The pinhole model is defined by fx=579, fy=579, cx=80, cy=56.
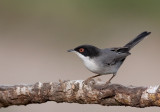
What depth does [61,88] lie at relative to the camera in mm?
6129

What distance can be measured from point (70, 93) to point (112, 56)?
112 cm

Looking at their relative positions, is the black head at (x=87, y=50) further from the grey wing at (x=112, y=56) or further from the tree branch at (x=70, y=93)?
the tree branch at (x=70, y=93)

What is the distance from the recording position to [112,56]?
23.1 feet

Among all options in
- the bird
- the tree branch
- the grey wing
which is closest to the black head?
the bird

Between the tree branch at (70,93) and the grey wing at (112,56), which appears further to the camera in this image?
the grey wing at (112,56)

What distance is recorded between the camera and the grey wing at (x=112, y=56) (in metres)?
6.96

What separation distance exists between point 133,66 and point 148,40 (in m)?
1.71

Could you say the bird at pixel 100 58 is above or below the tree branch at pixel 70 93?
above

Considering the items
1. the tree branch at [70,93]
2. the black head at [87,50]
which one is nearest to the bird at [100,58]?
the black head at [87,50]

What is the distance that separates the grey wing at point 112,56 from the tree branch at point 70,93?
2.56 ft

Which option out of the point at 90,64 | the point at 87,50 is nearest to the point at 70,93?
the point at 90,64

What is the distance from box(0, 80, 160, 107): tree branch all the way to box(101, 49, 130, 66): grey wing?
2.56 ft

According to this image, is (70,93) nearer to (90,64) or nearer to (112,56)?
(90,64)

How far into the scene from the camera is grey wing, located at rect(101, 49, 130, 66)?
6965mm
